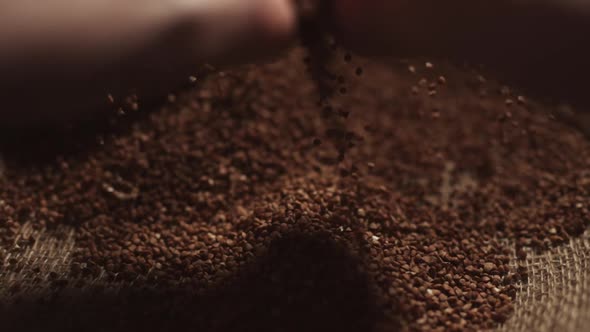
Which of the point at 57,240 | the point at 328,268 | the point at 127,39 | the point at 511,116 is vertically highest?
the point at 511,116

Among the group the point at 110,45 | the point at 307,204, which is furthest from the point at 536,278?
the point at 110,45

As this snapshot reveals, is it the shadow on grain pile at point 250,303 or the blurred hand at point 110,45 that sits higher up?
the blurred hand at point 110,45

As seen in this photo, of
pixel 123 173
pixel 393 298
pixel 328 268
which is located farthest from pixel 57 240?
pixel 393 298

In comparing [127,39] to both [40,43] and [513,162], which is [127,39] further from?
[513,162]

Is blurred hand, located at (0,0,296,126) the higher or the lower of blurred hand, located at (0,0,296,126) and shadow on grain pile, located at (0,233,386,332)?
the higher

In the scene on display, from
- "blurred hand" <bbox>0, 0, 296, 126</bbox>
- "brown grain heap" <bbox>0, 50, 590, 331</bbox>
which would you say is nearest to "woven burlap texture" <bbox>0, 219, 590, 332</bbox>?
"brown grain heap" <bbox>0, 50, 590, 331</bbox>

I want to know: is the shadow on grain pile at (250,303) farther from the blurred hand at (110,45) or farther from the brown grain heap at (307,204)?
the blurred hand at (110,45)

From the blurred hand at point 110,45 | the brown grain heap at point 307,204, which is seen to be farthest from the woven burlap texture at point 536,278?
the blurred hand at point 110,45

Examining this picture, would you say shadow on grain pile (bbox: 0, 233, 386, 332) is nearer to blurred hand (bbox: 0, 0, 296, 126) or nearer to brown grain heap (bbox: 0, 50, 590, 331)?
brown grain heap (bbox: 0, 50, 590, 331)
